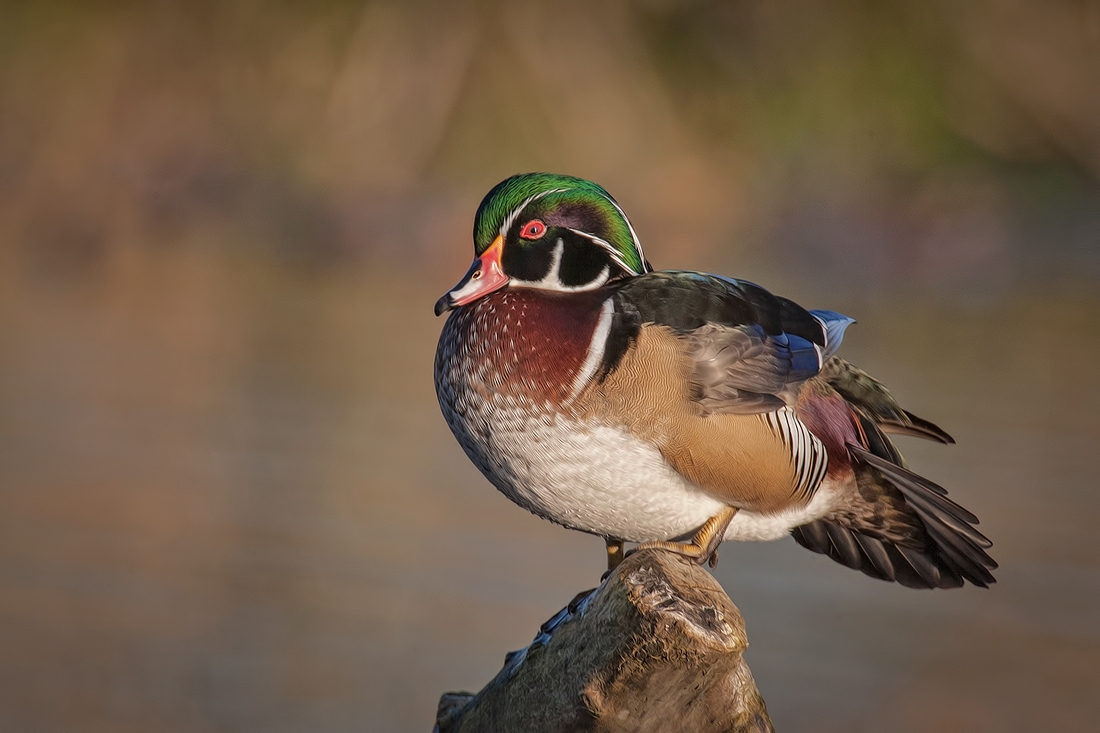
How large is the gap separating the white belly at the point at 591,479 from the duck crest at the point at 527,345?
65mm

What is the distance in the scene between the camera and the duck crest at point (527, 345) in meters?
2.55

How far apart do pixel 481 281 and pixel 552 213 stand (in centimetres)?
21

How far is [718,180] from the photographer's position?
12055 millimetres

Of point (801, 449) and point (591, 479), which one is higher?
point (801, 449)

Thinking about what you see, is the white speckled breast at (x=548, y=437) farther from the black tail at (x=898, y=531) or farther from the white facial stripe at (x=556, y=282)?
the black tail at (x=898, y=531)

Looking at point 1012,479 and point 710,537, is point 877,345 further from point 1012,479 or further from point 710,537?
point 710,537

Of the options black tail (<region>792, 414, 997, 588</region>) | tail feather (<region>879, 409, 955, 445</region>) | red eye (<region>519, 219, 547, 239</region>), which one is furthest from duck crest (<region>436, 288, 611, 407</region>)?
tail feather (<region>879, 409, 955, 445</region>)

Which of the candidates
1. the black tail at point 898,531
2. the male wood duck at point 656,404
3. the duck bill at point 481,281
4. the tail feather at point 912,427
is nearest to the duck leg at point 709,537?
the male wood duck at point 656,404

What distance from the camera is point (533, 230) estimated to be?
274cm

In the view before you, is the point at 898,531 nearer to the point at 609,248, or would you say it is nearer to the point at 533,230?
the point at 609,248

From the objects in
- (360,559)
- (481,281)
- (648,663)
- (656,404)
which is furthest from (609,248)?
(360,559)

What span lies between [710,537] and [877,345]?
5.19 m

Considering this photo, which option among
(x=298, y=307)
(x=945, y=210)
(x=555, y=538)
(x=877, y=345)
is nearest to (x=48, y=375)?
(x=298, y=307)

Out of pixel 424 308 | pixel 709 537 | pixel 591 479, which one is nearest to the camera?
pixel 591 479
